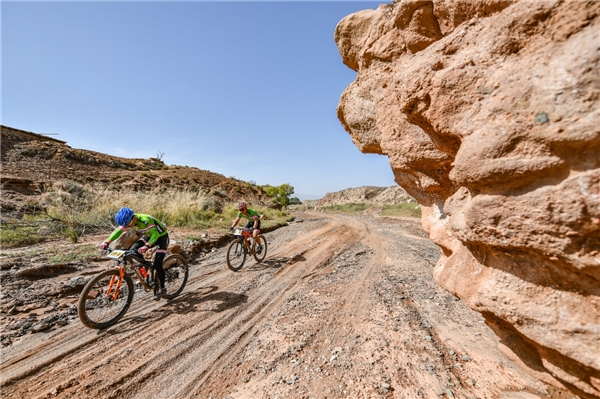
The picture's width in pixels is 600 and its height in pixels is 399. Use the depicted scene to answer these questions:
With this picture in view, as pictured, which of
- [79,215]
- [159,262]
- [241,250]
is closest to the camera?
[159,262]

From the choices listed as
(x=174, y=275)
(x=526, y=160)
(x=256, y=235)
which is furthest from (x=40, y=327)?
(x=526, y=160)

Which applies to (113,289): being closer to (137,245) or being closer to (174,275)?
(137,245)

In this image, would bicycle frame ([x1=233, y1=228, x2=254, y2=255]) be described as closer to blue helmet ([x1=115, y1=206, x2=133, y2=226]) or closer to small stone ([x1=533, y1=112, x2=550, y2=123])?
blue helmet ([x1=115, y1=206, x2=133, y2=226])

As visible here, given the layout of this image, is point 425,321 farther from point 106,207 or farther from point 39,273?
point 106,207

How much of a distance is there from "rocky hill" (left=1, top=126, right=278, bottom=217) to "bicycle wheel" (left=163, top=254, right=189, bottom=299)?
332 inches

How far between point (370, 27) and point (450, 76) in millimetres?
2611

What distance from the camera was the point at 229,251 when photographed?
6918 millimetres

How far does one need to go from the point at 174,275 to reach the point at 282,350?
13.0ft

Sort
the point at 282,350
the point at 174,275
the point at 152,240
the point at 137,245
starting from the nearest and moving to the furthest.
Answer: the point at 282,350 < the point at 137,245 < the point at 152,240 < the point at 174,275

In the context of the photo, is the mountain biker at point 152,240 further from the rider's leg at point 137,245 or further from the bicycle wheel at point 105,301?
the bicycle wheel at point 105,301

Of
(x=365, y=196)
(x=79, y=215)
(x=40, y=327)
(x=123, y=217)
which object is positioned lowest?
(x=40, y=327)

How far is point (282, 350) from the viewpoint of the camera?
343cm

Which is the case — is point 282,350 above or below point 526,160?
below

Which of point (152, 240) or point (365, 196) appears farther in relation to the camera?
point (365, 196)
